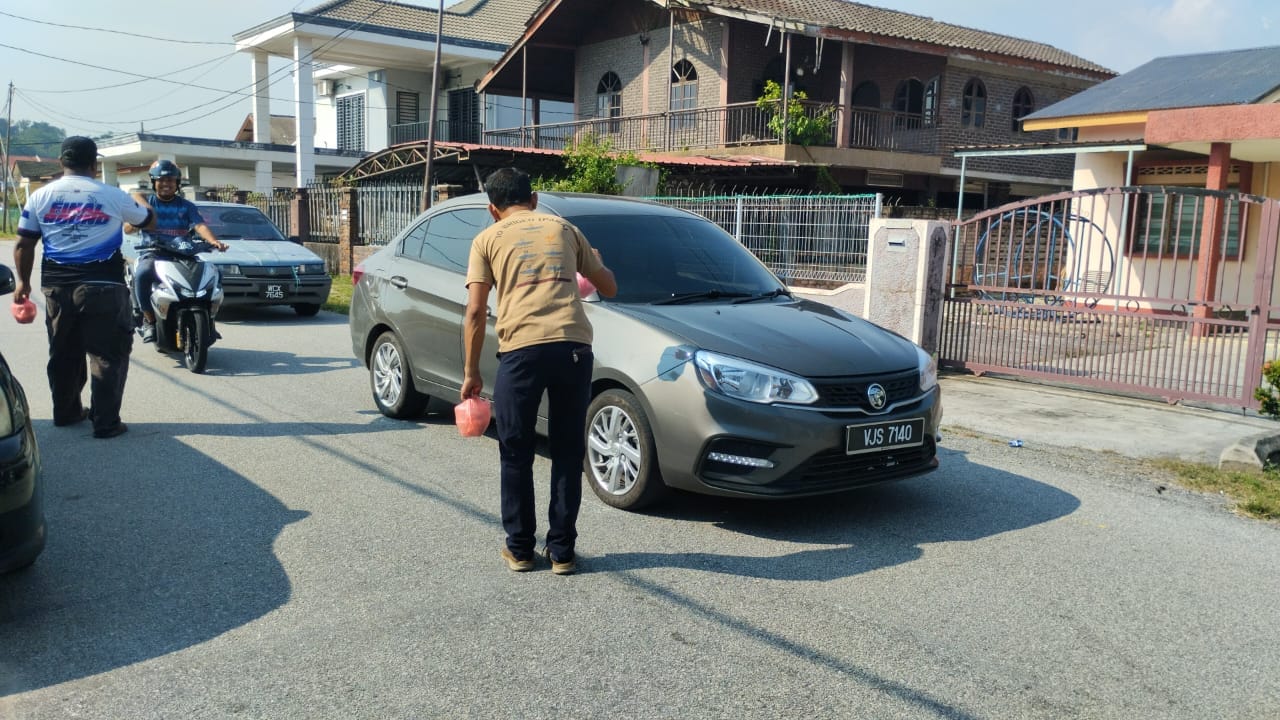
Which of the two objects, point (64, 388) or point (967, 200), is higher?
point (967, 200)

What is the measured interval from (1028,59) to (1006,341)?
739 inches

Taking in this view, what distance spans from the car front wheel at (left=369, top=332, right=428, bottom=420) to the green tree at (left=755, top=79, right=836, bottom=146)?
53.2ft

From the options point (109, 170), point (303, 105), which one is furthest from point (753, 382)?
point (109, 170)

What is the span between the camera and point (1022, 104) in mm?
28781

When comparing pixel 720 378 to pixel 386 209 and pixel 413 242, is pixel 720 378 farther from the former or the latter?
pixel 386 209

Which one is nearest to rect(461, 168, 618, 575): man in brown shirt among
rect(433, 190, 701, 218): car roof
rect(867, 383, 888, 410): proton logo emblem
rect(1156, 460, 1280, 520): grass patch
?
rect(867, 383, 888, 410): proton logo emblem

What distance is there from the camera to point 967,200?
29406 millimetres

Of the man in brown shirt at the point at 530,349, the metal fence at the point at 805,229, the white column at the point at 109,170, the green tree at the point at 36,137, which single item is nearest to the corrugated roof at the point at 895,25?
the metal fence at the point at 805,229

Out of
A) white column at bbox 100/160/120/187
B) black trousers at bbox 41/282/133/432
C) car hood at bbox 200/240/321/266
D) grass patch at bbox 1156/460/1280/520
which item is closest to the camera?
grass patch at bbox 1156/460/1280/520

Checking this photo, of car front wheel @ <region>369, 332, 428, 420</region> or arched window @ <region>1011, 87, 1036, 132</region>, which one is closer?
car front wheel @ <region>369, 332, 428, 420</region>

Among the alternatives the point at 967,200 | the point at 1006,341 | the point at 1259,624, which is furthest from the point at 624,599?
the point at 967,200

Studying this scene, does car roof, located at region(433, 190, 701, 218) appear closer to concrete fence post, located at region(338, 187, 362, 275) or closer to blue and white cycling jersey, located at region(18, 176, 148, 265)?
blue and white cycling jersey, located at region(18, 176, 148, 265)

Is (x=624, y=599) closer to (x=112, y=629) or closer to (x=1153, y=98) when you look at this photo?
(x=112, y=629)

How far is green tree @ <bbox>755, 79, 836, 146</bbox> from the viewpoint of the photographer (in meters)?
22.7
